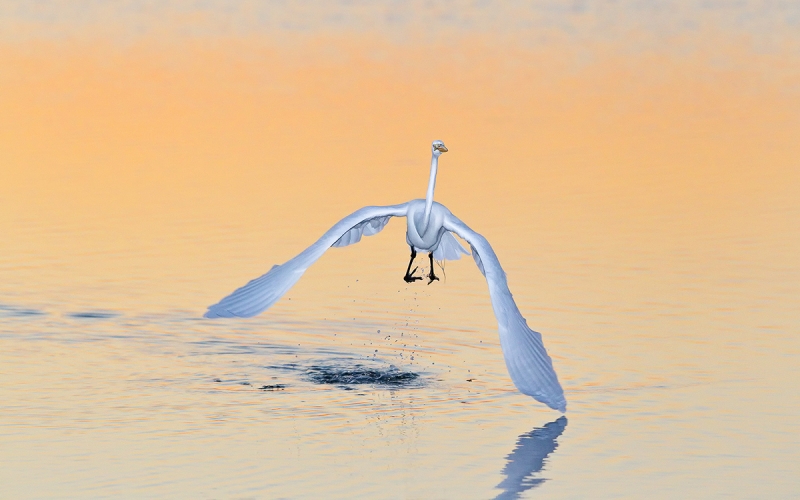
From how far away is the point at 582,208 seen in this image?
85.7 ft

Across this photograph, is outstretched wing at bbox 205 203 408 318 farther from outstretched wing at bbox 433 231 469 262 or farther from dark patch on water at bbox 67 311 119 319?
dark patch on water at bbox 67 311 119 319

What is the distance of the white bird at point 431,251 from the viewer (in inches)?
643

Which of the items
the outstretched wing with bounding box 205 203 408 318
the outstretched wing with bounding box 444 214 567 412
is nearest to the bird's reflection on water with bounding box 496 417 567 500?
the outstretched wing with bounding box 444 214 567 412

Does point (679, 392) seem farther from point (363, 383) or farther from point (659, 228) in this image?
point (659, 228)

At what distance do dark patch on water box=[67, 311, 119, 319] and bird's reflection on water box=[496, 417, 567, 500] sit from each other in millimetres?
6359

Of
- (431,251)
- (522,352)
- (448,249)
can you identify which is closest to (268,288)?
(522,352)

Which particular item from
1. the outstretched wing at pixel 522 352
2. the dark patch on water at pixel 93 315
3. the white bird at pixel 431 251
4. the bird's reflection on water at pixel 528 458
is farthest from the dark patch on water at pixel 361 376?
the dark patch on water at pixel 93 315

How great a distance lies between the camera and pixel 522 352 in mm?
16500

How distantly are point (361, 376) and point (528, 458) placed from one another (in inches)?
135

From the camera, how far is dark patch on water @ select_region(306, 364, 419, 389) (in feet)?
62.1

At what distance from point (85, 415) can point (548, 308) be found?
6.16 metres

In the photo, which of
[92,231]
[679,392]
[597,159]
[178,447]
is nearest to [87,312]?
[92,231]

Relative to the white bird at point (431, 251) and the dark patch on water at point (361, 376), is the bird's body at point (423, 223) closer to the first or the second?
the white bird at point (431, 251)

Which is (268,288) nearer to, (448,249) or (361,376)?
(361,376)
